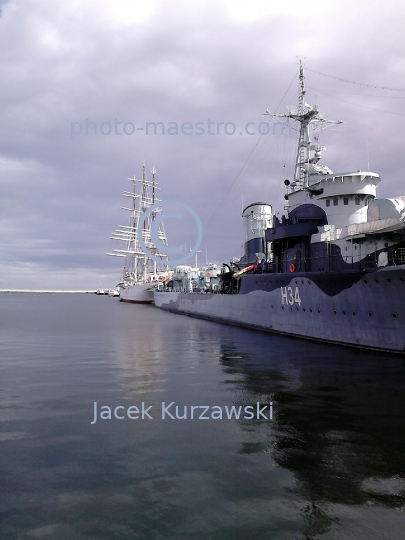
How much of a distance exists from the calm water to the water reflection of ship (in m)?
0.03

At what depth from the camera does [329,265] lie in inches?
851

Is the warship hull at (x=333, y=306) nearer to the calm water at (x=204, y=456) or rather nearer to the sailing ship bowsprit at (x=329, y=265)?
the sailing ship bowsprit at (x=329, y=265)

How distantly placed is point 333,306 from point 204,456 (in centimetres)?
1487

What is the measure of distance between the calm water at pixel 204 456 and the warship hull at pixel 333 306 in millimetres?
3387

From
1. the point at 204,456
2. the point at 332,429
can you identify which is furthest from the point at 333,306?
the point at 204,456

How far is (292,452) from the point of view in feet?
23.1

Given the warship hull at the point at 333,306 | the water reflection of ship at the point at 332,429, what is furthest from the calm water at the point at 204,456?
the warship hull at the point at 333,306

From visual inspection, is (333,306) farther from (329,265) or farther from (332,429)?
(332,429)

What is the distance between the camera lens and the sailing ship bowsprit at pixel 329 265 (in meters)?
17.4

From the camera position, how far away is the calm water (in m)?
4.94

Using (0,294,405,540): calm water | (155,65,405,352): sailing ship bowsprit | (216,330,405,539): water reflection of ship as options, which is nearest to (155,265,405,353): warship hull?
(155,65,405,352): sailing ship bowsprit

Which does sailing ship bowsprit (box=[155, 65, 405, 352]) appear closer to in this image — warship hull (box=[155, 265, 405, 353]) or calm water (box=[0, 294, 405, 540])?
warship hull (box=[155, 265, 405, 353])

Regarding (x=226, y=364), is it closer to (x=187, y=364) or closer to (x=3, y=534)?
(x=187, y=364)

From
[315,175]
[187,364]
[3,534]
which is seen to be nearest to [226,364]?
[187,364]
